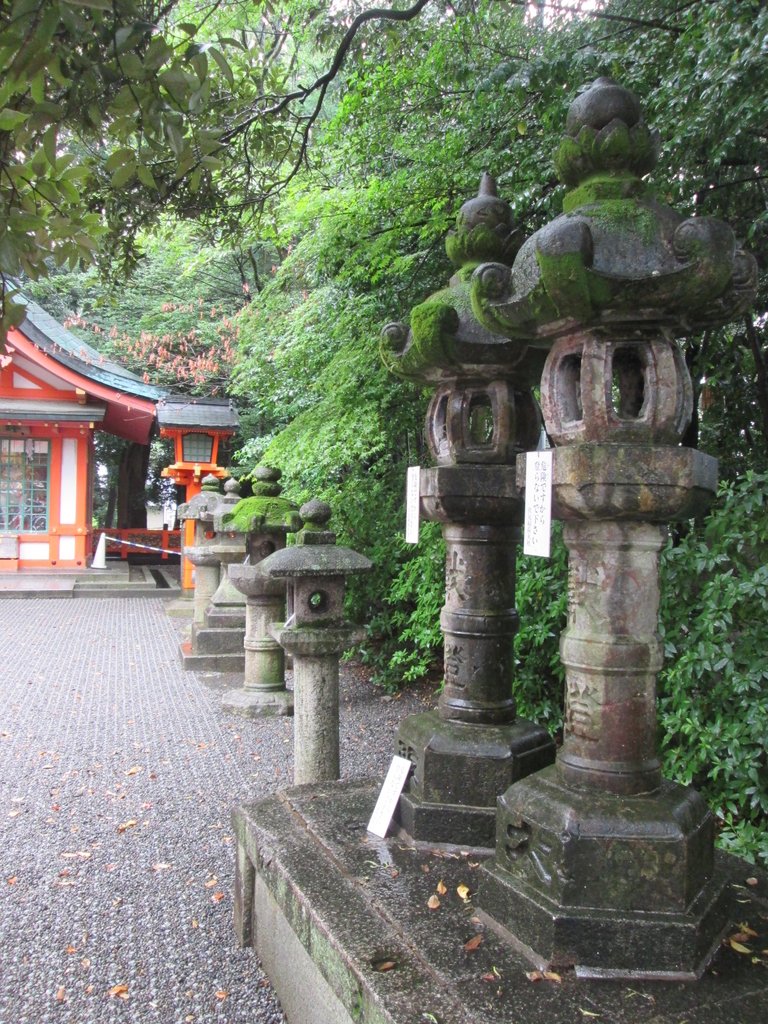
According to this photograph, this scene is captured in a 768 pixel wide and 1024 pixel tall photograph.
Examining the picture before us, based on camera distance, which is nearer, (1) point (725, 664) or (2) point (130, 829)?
(1) point (725, 664)

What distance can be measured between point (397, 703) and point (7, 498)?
11440 mm

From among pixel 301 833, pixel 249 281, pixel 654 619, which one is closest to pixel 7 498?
pixel 249 281

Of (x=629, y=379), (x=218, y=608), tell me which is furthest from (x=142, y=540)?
(x=629, y=379)

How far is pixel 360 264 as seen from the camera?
642 centimetres

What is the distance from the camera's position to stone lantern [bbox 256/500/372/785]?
419 centimetres

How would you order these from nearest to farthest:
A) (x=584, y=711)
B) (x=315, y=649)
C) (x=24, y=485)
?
(x=584, y=711) → (x=315, y=649) → (x=24, y=485)

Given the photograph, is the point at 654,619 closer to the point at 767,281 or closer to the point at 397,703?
the point at 767,281

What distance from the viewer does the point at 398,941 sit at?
80.9 inches

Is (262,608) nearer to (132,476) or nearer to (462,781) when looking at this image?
(462,781)

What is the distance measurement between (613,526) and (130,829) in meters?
3.46

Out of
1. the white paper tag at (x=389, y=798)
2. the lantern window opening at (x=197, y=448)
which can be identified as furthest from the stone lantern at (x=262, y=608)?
the lantern window opening at (x=197, y=448)

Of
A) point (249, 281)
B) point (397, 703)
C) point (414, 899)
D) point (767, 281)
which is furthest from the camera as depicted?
point (249, 281)

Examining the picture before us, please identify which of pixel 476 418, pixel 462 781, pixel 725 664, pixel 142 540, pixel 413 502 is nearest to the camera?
pixel 462 781

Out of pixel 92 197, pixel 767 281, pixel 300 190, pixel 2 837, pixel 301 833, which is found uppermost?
pixel 300 190
